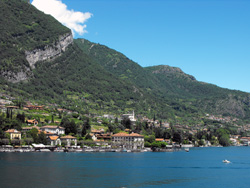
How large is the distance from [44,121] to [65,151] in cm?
3937

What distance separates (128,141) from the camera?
191875mm

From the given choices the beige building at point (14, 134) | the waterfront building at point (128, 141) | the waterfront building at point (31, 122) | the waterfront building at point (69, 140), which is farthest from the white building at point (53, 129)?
the waterfront building at point (128, 141)

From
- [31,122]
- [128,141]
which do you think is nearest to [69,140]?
[31,122]

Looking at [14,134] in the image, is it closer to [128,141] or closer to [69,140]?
[69,140]

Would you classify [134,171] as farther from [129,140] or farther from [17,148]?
[129,140]

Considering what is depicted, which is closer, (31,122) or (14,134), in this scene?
(14,134)

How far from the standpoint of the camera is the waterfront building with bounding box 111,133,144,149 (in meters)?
191

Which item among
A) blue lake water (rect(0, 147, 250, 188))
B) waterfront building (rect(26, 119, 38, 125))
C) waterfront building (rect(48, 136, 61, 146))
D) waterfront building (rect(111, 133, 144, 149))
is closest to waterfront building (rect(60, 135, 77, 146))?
waterfront building (rect(48, 136, 61, 146))

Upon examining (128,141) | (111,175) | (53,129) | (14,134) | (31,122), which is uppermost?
(31,122)

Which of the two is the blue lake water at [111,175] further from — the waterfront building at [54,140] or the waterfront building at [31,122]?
the waterfront building at [31,122]

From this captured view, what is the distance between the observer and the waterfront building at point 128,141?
191375 millimetres

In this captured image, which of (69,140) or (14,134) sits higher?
(14,134)

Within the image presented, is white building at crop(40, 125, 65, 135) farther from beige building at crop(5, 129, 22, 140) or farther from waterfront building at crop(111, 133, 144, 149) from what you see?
waterfront building at crop(111, 133, 144, 149)

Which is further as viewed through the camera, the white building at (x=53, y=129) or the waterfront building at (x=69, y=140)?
the white building at (x=53, y=129)
